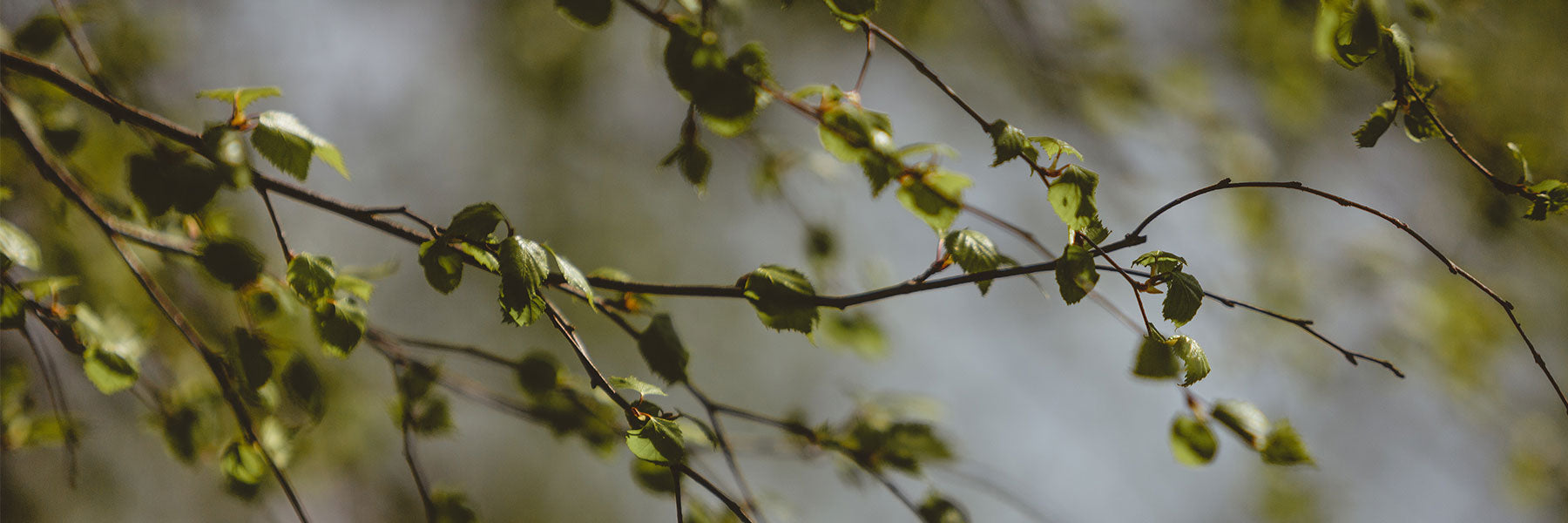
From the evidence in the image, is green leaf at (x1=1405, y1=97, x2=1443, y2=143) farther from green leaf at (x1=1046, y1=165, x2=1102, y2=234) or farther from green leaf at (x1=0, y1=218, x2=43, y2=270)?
green leaf at (x1=0, y1=218, x2=43, y2=270)

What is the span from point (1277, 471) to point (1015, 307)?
106 centimetres

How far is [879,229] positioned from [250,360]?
2561 mm

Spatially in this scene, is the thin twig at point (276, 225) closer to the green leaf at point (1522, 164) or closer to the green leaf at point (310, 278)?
the green leaf at point (310, 278)

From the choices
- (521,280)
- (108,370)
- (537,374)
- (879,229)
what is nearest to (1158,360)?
(521,280)

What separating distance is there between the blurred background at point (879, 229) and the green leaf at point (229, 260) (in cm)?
21

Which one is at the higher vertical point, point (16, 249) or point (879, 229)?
point (879, 229)

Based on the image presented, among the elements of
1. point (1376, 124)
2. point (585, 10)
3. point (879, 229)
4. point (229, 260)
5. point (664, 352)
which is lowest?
Answer: point (229, 260)

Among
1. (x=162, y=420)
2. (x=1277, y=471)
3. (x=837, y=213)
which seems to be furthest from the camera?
(x=1277, y=471)

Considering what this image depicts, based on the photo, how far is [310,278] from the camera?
458mm

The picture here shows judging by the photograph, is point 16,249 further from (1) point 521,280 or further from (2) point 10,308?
(1) point 521,280

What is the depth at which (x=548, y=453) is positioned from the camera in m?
3.76

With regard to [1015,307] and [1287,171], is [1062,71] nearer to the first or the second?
[1287,171]

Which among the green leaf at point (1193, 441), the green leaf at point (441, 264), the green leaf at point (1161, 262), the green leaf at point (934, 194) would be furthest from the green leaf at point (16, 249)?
the green leaf at point (1193, 441)

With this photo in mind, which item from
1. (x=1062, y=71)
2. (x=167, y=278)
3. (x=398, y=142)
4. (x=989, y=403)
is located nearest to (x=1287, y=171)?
(x=1062, y=71)
